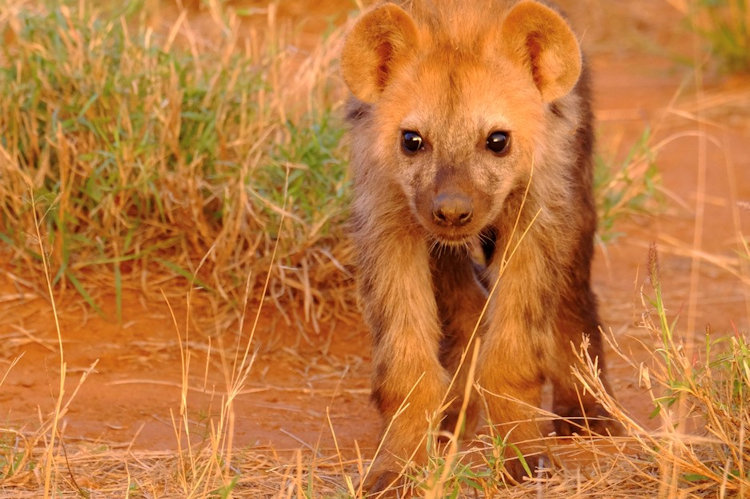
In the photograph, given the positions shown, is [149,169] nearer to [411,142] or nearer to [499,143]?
[411,142]

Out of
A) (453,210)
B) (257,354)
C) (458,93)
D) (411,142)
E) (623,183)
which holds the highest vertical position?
(458,93)

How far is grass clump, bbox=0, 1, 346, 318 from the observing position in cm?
523

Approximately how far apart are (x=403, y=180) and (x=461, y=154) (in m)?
0.24

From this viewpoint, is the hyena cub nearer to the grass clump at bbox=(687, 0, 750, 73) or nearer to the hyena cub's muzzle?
the hyena cub's muzzle

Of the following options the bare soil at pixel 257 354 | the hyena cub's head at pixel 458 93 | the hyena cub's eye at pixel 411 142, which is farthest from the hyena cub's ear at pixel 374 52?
the bare soil at pixel 257 354

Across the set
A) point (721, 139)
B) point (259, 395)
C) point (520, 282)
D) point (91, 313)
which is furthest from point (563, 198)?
point (721, 139)

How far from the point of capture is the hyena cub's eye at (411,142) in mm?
3908

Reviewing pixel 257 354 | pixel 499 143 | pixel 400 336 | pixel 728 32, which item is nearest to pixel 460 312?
pixel 400 336

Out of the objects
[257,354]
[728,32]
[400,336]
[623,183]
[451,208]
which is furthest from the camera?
[728,32]

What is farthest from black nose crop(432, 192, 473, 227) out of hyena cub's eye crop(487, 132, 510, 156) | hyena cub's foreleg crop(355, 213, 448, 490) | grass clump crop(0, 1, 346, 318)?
grass clump crop(0, 1, 346, 318)

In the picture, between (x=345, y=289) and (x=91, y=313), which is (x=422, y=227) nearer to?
(x=345, y=289)

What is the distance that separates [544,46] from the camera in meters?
3.94

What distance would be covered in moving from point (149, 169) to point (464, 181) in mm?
1906

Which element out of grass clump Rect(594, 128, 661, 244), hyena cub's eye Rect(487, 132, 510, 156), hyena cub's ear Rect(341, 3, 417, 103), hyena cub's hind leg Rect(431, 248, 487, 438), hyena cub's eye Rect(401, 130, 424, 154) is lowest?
hyena cub's hind leg Rect(431, 248, 487, 438)
